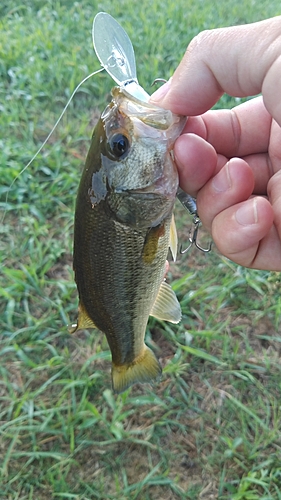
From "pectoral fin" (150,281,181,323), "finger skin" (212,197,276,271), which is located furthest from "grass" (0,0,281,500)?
"finger skin" (212,197,276,271)

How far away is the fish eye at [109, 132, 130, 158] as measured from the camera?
4.38 feet

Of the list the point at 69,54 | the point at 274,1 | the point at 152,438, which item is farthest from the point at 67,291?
the point at 274,1

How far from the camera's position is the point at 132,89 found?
4.98ft

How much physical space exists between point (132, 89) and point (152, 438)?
1.66 m

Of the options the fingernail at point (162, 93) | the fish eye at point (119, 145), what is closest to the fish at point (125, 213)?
the fish eye at point (119, 145)

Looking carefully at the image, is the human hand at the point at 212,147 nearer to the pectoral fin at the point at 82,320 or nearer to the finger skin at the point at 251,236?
the finger skin at the point at 251,236

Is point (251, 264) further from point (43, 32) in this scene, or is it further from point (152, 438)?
point (43, 32)

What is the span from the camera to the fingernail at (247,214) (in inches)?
54.2

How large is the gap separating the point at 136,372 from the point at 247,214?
82 cm

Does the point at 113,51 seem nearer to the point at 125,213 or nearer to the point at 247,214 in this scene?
the point at 125,213

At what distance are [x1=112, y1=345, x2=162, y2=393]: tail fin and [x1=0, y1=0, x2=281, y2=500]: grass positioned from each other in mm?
537

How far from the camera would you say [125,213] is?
4.67ft

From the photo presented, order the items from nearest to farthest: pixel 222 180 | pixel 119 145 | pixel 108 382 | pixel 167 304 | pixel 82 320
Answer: pixel 119 145 → pixel 222 180 → pixel 82 320 → pixel 167 304 → pixel 108 382

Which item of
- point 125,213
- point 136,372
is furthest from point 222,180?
point 136,372
